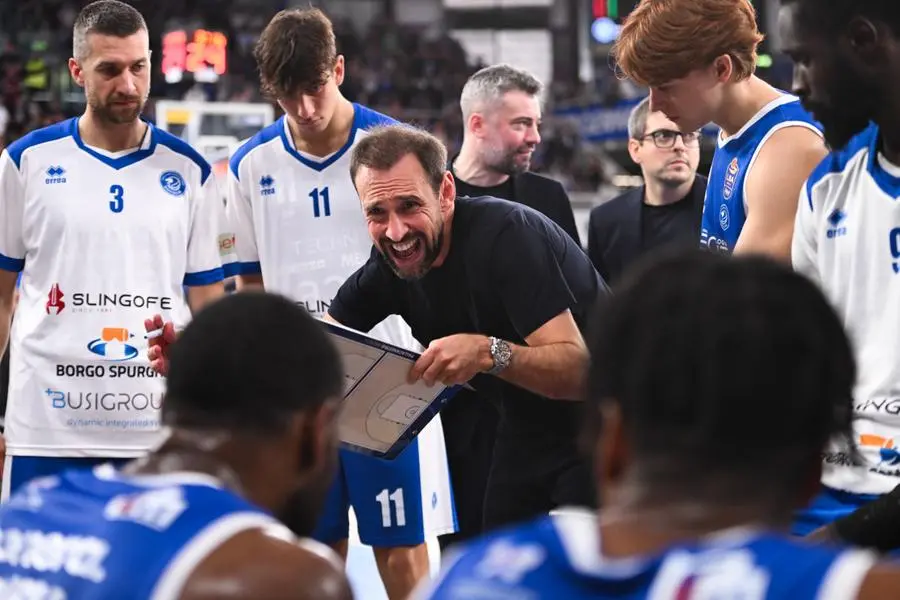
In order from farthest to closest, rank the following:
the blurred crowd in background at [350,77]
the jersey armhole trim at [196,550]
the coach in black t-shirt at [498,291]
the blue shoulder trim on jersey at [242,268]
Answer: the blurred crowd in background at [350,77] → the blue shoulder trim on jersey at [242,268] → the coach in black t-shirt at [498,291] → the jersey armhole trim at [196,550]

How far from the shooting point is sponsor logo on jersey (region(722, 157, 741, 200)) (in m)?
3.31

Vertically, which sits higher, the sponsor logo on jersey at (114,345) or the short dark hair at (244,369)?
the short dark hair at (244,369)

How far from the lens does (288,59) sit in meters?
4.38

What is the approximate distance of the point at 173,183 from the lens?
178 inches

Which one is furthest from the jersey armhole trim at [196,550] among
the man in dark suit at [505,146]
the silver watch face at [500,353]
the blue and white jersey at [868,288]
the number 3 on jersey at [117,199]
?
the man in dark suit at [505,146]

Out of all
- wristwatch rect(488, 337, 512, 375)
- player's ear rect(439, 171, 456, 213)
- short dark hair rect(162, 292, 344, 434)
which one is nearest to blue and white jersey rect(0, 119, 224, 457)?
player's ear rect(439, 171, 456, 213)

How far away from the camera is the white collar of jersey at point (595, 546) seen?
1.33 metres

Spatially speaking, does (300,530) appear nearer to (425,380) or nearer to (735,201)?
(425,380)

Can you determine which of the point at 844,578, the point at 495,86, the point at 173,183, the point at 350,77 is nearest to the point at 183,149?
the point at 173,183

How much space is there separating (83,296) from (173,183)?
1.59 ft

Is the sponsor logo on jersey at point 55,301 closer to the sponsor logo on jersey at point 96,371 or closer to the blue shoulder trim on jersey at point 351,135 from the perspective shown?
the sponsor logo on jersey at point 96,371

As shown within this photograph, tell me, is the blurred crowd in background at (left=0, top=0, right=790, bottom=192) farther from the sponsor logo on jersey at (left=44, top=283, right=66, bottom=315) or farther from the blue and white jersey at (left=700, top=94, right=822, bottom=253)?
the blue and white jersey at (left=700, top=94, right=822, bottom=253)

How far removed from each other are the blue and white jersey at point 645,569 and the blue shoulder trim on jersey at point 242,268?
335 centimetres

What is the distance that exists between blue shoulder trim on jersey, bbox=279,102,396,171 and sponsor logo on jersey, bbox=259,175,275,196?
0.12m
